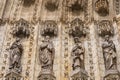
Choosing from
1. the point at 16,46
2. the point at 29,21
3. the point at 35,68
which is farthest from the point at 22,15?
the point at 35,68

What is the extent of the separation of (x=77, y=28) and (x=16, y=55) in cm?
224

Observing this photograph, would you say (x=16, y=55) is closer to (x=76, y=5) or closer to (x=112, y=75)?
(x=112, y=75)

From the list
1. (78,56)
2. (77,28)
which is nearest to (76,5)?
(77,28)

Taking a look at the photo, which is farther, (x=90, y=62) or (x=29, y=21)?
(x=29, y=21)

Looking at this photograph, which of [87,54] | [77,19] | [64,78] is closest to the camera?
[64,78]

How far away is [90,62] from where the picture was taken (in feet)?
31.4

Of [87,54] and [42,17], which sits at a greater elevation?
[42,17]

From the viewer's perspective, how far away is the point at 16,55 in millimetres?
9492

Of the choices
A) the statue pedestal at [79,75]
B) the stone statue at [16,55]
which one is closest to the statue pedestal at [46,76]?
the statue pedestal at [79,75]

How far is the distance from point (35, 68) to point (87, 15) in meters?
2.83

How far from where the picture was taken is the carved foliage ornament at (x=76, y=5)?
11.4m

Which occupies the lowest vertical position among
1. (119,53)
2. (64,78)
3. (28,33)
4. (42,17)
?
(64,78)

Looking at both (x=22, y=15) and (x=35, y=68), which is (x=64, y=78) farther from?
(x=22, y=15)

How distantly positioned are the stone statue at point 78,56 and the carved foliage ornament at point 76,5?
1876 mm
